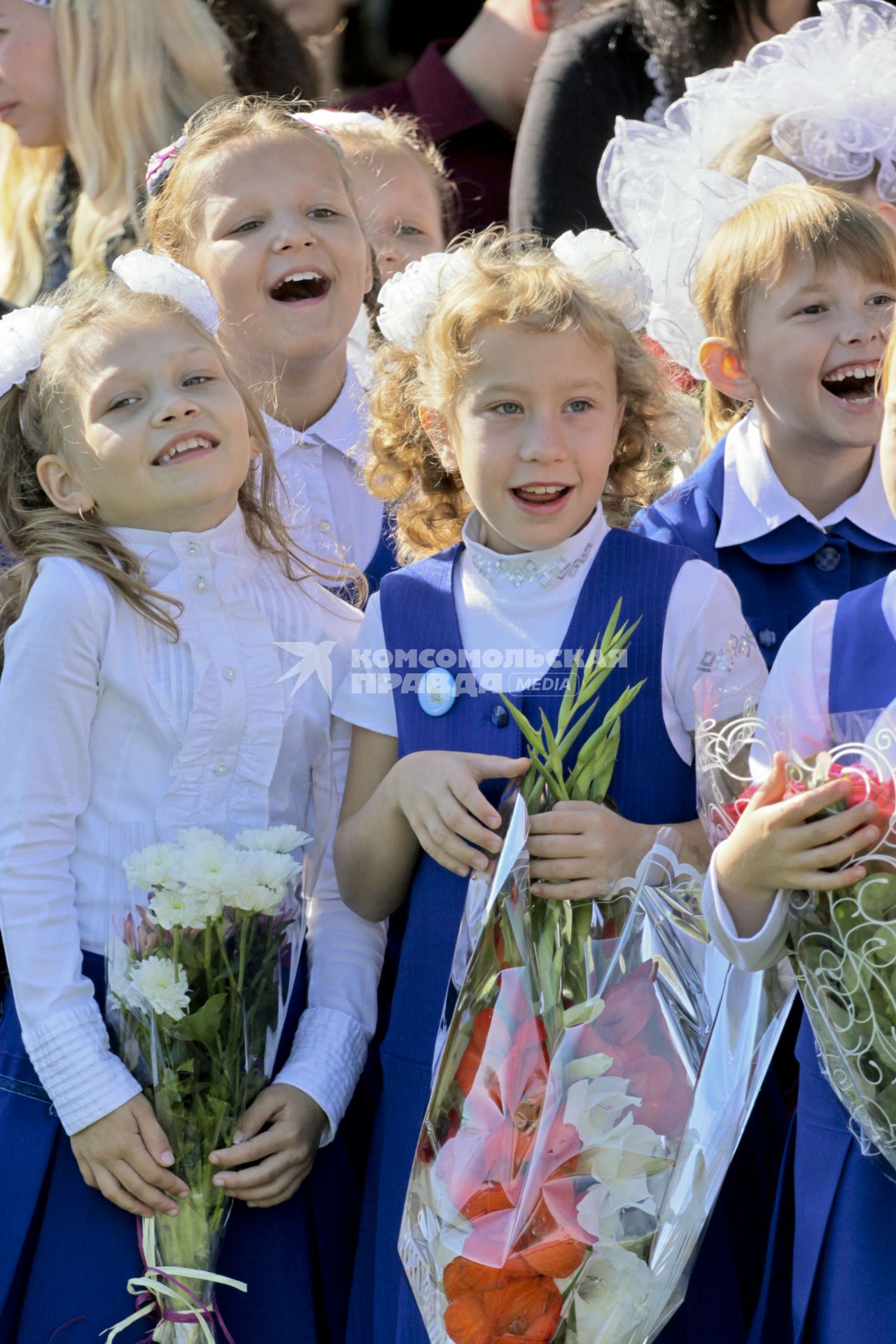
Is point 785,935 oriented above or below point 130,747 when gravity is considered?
below

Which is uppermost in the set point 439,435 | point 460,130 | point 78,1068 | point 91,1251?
point 460,130

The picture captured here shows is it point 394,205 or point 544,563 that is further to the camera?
point 394,205

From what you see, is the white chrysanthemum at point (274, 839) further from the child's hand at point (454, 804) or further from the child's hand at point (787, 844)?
the child's hand at point (787, 844)

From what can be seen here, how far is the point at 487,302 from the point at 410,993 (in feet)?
3.03

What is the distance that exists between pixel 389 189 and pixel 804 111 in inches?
35.4

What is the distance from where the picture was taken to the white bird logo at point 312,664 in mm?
2232

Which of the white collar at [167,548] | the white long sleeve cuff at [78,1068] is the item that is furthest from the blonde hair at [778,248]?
the white long sleeve cuff at [78,1068]

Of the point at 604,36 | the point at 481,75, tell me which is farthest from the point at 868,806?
the point at 481,75

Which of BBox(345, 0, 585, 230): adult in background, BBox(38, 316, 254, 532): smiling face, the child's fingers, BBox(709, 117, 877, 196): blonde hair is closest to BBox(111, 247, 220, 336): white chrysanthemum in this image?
BBox(38, 316, 254, 532): smiling face

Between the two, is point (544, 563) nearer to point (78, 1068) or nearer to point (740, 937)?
point (740, 937)

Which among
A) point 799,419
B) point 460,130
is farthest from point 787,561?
point 460,130

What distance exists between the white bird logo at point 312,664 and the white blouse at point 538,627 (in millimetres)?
42

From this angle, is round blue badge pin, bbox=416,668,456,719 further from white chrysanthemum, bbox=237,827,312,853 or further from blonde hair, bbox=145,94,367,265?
blonde hair, bbox=145,94,367,265

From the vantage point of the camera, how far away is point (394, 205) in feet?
10.7
